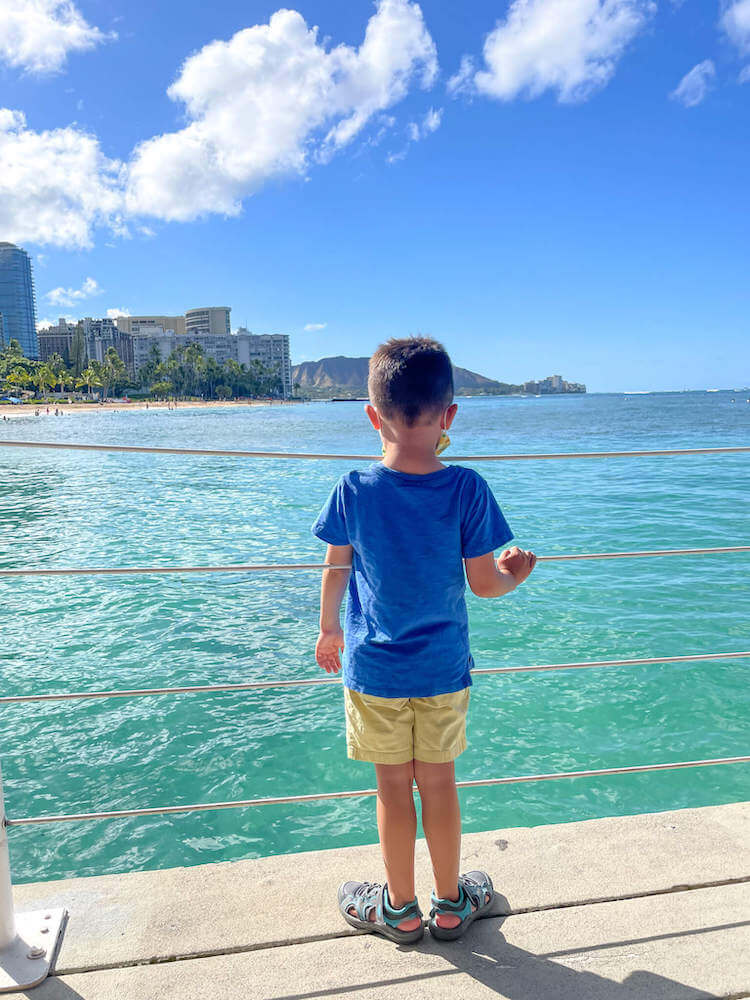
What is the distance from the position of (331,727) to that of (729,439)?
1183 inches

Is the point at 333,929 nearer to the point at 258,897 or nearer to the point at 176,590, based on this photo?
the point at 258,897

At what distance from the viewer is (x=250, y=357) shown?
152625mm

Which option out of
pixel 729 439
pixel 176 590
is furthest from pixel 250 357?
pixel 176 590

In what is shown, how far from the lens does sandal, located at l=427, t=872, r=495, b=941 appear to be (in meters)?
1.36

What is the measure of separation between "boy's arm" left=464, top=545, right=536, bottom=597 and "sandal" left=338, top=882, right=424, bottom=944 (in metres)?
0.63

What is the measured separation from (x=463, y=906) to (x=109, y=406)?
289 feet

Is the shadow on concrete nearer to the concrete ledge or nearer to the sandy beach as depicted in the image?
the concrete ledge

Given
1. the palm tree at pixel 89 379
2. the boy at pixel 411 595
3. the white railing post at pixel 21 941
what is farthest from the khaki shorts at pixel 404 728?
the palm tree at pixel 89 379

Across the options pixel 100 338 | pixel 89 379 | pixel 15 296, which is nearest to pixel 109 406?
pixel 89 379

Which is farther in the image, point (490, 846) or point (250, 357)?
point (250, 357)

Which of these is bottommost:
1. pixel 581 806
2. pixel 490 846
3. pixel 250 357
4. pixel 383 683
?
pixel 581 806

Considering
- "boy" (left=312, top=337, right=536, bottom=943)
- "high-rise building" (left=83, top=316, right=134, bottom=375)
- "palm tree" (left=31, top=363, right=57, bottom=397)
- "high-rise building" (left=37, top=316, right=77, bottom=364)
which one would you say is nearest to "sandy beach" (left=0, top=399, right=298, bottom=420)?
"palm tree" (left=31, top=363, right=57, bottom=397)

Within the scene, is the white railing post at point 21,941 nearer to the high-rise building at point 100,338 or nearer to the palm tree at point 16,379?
the palm tree at point 16,379

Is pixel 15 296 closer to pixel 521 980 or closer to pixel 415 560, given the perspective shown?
pixel 415 560
